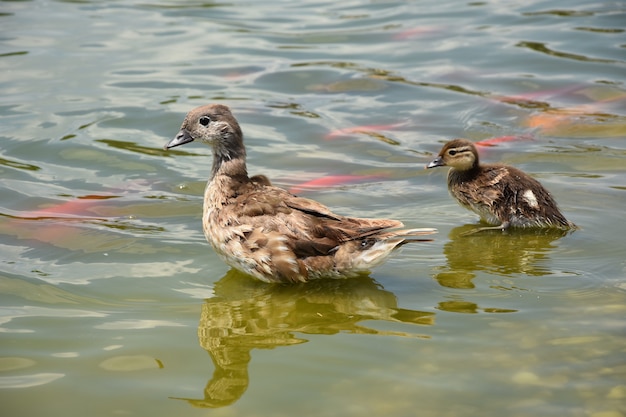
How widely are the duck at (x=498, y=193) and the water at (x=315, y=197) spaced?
0.61 ft

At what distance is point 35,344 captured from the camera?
6430 mm

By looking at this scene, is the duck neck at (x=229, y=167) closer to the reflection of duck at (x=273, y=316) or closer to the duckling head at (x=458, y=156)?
the reflection of duck at (x=273, y=316)

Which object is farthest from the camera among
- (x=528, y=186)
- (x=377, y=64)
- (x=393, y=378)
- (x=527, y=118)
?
(x=377, y=64)

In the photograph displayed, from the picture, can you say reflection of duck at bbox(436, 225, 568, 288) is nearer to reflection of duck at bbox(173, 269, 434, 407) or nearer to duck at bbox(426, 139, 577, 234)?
duck at bbox(426, 139, 577, 234)

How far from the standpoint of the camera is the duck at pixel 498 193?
8406 millimetres

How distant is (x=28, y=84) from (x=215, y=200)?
608cm

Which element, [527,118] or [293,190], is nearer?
[293,190]

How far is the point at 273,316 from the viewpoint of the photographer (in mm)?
6938

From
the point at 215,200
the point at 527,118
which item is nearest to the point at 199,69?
the point at 527,118

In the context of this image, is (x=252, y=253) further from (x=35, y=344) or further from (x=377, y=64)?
(x=377, y=64)

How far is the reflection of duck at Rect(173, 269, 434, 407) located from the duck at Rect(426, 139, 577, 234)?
1691 mm

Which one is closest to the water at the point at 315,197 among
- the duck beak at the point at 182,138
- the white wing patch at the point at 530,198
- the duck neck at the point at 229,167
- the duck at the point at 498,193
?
the duck at the point at 498,193

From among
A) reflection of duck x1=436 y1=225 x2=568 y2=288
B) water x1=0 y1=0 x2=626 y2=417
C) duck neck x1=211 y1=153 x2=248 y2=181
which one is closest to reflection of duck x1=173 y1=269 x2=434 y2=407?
water x1=0 y1=0 x2=626 y2=417

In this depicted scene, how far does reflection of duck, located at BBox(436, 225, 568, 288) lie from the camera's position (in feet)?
24.8
